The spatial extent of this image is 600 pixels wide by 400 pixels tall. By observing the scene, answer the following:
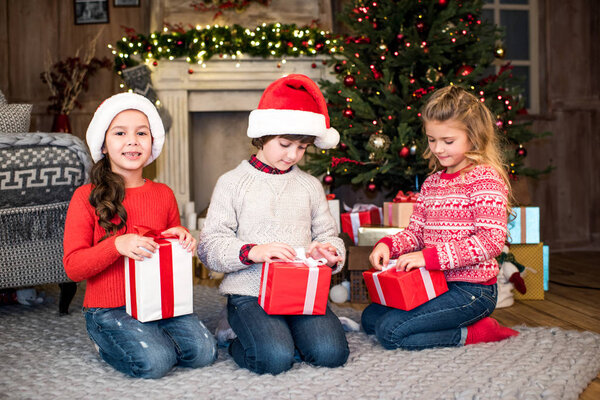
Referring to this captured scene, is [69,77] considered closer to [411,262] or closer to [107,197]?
[107,197]

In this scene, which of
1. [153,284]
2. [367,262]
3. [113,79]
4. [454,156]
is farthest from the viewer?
[113,79]

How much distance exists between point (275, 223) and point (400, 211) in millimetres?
926

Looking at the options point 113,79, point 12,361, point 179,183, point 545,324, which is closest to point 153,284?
point 12,361

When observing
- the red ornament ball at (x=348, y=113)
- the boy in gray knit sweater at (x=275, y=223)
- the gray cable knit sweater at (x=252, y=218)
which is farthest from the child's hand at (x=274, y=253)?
the red ornament ball at (x=348, y=113)

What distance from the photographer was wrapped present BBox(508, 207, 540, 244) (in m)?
2.63

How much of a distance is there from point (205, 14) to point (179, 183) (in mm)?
1185

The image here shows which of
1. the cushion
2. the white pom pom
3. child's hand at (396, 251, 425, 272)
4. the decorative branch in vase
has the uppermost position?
the decorative branch in vase

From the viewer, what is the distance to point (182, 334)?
1.62 m

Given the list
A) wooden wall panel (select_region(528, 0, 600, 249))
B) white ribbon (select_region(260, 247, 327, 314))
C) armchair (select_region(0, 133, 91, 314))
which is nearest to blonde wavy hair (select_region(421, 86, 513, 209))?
white ribbon (select_region(260, 247, 327, 314))

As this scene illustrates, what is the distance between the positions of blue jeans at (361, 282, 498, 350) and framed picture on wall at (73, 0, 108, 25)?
3379 mm

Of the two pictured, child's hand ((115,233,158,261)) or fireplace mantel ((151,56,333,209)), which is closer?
child's hand ((115,233,158,261))

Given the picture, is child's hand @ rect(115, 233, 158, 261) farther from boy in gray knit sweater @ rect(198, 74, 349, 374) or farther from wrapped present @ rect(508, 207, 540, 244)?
wrapped present @ rect(508, 207, 540, 244)

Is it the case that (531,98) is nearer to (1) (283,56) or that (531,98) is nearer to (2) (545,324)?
(1) (283,56)

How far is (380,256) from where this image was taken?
184cm
